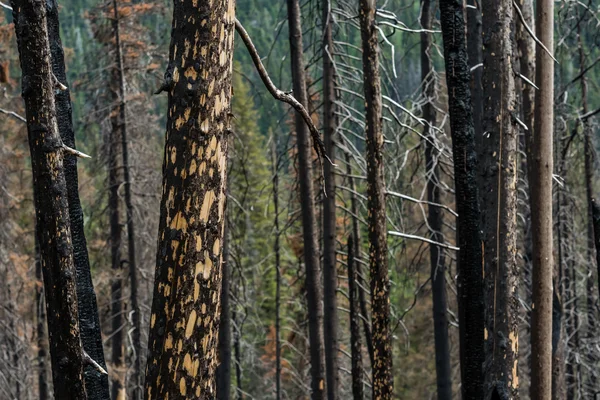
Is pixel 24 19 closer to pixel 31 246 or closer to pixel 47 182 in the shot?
pixel 47 182

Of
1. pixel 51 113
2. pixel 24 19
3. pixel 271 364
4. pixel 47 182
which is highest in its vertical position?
pixel 24 19

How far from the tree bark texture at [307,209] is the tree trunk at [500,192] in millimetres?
5355

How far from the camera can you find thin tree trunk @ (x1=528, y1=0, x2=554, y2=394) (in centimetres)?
852

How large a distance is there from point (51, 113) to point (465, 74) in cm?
472

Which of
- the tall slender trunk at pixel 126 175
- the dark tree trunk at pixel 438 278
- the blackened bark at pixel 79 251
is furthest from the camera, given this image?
the tall slender trunk at pixel 126 175

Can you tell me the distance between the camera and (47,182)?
19.9 feet

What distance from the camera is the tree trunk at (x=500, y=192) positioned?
26.0ft

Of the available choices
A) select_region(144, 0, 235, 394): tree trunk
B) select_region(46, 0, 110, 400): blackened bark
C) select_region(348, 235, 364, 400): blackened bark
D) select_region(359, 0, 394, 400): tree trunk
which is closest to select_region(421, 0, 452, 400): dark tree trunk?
select_region(348, 235, 364, 400): blackened bark

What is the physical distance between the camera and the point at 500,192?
798cm

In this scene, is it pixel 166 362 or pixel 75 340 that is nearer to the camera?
pixel 166 362

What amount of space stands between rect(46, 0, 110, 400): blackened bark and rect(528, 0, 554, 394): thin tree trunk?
4472 millimetres

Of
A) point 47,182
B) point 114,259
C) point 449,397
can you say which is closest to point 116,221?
point 114,259

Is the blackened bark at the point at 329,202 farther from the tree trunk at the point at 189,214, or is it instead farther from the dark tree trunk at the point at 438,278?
the tree trunk at the point at 189,214

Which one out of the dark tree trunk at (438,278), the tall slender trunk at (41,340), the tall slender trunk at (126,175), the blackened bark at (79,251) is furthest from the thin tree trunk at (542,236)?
the tall slender trunk at (41,340)
